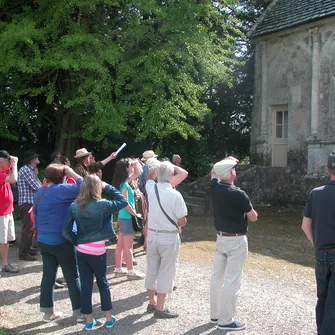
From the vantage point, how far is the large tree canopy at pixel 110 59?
33.6ft

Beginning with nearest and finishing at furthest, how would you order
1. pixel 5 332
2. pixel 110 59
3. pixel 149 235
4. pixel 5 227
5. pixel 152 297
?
pixel 5 332 < pixel 149 235 < pixel 152 297 < pixel 5 227 < pixel 110 59

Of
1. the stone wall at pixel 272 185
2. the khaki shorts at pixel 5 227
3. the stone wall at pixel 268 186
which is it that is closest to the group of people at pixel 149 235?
the khaki shorts at pixel 5 227

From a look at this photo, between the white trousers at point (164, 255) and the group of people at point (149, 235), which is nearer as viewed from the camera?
the group of people at point (149, 235)

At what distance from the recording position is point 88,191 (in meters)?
4.53

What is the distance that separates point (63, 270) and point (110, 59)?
6.47 meters

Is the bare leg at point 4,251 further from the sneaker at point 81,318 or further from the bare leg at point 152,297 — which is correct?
the bare leg at point 152,297

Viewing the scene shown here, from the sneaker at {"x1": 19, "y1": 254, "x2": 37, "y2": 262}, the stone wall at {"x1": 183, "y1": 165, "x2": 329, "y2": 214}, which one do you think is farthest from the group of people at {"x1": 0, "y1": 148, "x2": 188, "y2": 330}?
the stone wall at {"x1": 183, "y1": 165, "x2": 329, "y2": 214}

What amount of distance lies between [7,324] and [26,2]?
982 centimetres

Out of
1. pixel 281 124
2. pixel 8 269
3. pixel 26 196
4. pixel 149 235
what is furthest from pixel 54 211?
pixel 281 124

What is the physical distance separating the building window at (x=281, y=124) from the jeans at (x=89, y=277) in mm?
12018

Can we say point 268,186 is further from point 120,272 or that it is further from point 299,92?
point 120,272

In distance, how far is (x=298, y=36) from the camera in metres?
14.6

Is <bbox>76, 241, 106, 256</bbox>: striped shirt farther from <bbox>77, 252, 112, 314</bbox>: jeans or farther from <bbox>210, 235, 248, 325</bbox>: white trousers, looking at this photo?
<bbox>210, 235, 248, 325</bbox>: white trousers

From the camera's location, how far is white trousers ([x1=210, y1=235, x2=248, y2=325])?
463cm
